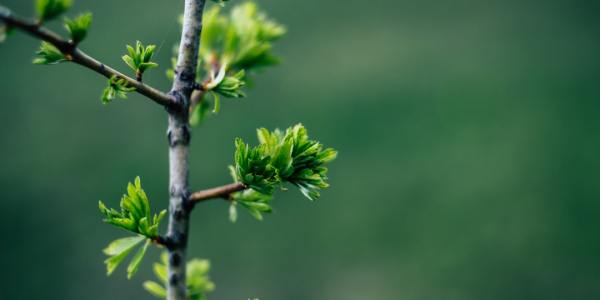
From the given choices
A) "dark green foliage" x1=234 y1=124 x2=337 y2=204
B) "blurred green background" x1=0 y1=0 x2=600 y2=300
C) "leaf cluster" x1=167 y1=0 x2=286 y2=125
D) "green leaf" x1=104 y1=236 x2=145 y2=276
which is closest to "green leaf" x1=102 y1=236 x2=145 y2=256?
"green leaf" x1=104 y1=236 x2=145 y2=276

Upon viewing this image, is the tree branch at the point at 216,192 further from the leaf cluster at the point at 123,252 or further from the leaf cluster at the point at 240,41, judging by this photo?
the leaf cluster at the point at 240,41

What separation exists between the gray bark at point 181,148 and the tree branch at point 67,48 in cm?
2

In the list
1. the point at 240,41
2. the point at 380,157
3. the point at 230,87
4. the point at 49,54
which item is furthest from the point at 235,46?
the point at 380,157

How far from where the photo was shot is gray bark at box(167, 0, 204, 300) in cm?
44

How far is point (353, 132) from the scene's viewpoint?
2.65 m

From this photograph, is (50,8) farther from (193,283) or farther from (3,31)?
(193,283)

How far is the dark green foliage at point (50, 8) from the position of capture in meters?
0.34

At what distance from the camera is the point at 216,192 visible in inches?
18.3

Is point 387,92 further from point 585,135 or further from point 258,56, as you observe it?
point 258,56

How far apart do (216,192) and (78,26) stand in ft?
0.64

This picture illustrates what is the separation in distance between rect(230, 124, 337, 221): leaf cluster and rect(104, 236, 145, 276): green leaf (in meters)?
0.12

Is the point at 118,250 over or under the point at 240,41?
under

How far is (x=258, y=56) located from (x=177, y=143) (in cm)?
25

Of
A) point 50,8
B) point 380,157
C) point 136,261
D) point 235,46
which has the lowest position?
point 136,261
